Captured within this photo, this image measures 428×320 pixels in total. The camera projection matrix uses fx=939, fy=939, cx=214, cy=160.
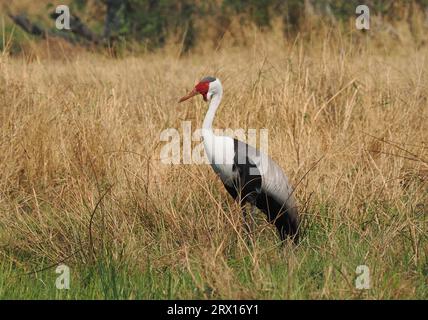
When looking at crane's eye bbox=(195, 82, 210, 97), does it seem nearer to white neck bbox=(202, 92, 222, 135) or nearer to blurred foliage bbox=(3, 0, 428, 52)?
white neck bbox=(202, 92, 222, 135)

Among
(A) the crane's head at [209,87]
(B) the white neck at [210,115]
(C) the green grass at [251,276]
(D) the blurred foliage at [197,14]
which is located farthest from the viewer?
(D) the blurred foliage at [197,14]

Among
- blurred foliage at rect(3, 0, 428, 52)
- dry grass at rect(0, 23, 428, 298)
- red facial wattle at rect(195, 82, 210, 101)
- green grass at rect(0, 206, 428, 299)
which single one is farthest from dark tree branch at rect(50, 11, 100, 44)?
green grass at rect(0, 206, 428, 299)

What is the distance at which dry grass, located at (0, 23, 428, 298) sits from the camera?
3812 mm

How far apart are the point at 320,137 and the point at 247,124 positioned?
0.46 m

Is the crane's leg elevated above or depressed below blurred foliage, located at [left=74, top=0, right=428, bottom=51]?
below

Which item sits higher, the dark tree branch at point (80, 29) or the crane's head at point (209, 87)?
the crane's head at point (209, 87)

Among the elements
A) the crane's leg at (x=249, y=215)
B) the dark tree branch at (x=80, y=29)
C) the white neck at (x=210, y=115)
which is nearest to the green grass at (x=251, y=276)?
the crane's leg at (x=249, y=215)

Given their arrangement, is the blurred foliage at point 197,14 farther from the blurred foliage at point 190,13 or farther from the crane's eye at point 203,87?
the crane's eye at point 203,87

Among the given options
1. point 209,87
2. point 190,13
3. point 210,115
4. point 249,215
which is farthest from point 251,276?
point 190,13

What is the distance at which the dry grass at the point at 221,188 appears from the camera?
381cm

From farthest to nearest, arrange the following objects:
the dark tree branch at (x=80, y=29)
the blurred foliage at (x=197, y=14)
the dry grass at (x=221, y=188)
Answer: the dark tree branch at (x=80, y=29), the blurred foliage at (x=197, y=14), the dry grass at (x=221, y=188)

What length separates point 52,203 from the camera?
15.7 ft

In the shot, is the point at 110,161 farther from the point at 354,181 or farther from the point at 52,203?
the point at 354,181

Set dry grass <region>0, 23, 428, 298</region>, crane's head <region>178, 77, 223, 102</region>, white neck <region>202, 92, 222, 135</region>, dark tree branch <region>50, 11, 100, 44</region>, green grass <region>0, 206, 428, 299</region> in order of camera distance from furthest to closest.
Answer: dark tree branch <region>50, 11, 100, 44</region>
crane's head <region>178, 77, 223, 102</region>
white neck <region>202, 92, 222, 135</region>
dry grass <region>0, 23, 428, 298</region>
green grass <region>0, 206, 428, 299</region>
